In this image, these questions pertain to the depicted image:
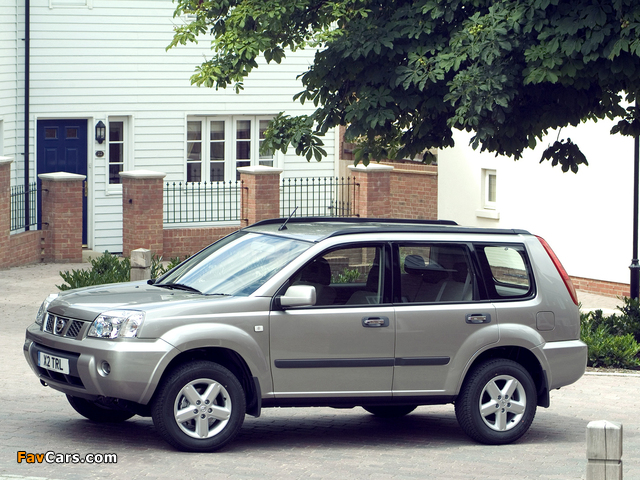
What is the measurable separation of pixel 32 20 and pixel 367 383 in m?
15.4

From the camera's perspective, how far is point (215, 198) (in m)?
23.3

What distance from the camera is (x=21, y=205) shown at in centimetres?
1966

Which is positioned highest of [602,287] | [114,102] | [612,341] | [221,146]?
[114,102]

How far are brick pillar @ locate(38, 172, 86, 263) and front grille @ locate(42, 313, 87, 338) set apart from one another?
1223 cm

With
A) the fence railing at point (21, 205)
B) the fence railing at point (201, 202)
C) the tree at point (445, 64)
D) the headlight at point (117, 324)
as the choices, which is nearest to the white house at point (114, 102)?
the fence railing at point (201, 202)

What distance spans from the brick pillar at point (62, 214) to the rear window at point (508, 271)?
41.7 ft

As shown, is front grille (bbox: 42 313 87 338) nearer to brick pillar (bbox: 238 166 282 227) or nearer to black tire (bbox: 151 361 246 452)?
black tire (bbox: 151 361 246 452)

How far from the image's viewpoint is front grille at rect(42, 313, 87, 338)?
297 inches

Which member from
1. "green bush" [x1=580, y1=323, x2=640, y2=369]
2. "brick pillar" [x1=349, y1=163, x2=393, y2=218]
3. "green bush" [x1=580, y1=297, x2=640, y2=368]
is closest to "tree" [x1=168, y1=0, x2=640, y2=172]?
"green bush" [x1=580, y1=297, x2=640, y2=368]

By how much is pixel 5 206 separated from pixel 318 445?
38.7ft

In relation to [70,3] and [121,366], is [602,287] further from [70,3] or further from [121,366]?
[121,366]


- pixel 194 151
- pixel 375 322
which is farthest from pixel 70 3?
pixel 375 322

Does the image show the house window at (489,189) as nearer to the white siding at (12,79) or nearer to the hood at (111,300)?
the white siding at (12,79)

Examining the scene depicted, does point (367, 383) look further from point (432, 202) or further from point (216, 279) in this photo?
point (432, 202)
